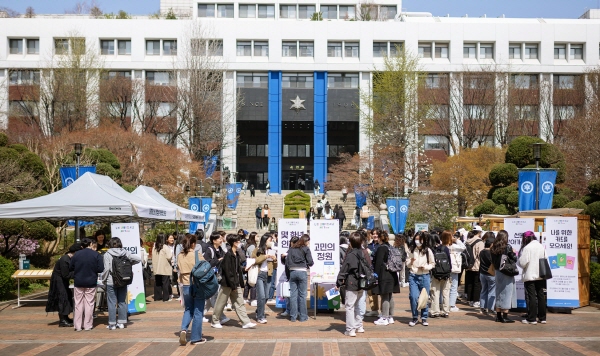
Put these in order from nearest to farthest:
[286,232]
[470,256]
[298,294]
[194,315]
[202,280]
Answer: [202,280] < [194,315] < [298,294] < [286,232] < [470,256]

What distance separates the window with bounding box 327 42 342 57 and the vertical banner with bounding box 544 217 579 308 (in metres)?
48.3

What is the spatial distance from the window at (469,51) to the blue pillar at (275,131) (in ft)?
54.9

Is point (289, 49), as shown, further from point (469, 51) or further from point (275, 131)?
point (469, 51)

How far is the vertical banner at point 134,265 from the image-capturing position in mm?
15000

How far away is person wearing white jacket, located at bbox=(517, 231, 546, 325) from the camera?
1341 cm

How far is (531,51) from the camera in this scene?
60.8 metres

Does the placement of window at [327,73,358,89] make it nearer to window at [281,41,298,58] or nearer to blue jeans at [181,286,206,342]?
window at [281,41,298,58]

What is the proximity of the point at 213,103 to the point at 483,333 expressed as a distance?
139 ft

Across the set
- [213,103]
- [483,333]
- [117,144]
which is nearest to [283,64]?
[213,103]

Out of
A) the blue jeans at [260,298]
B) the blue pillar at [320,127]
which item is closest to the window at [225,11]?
the blue pillar at [320,127]

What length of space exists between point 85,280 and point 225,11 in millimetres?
59854

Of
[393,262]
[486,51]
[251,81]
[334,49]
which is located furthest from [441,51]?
[393,262]

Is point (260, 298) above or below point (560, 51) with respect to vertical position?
below

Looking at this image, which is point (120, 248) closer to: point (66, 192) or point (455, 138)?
point (66, 192)
